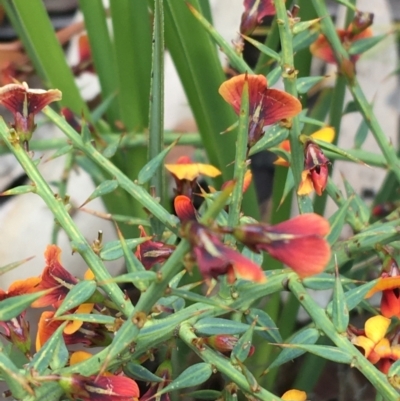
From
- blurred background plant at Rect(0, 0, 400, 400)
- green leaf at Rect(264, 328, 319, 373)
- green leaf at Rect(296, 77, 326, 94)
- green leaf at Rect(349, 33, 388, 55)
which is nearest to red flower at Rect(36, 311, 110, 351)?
blurred background plant at Rect(0, 0, 400, 400)

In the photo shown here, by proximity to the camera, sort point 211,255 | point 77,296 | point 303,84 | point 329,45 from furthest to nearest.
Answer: point 329,45, point 303,84, point 77,296, point 211,255

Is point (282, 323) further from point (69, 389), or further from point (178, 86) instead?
point (178, 86)

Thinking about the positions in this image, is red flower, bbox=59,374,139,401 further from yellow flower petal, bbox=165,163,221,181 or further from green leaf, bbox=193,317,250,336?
yellow flower petal, bbox=165,163,221,181

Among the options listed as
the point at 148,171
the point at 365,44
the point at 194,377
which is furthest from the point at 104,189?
the point at 365,44

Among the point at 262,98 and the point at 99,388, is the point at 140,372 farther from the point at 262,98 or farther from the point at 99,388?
the point at 262,98

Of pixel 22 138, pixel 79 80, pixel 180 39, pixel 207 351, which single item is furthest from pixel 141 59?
pixel 79 80

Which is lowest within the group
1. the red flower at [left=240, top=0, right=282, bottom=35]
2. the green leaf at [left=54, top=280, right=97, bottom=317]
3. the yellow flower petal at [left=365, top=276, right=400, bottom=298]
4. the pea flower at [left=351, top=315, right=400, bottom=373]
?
the pea flower at [left=351, top=315, right=400, bottom=373]
